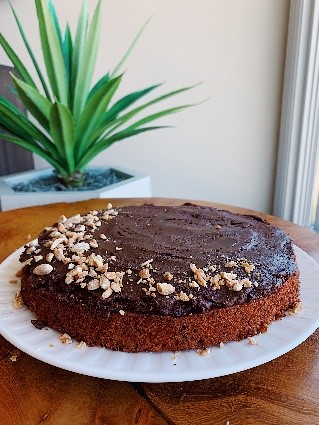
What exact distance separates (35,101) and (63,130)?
12cm

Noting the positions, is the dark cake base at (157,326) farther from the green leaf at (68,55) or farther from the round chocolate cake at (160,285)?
the green leaf at (68,55)

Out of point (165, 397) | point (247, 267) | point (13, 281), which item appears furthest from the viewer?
point (13, 281)

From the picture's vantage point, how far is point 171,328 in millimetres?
598

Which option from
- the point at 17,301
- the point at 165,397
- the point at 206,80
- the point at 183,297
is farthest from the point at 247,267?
the point at 206,80

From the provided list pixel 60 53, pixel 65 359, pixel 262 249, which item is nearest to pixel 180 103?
pixel 60 53

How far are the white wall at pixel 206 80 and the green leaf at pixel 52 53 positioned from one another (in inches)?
20.3

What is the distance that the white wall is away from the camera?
1.85 m

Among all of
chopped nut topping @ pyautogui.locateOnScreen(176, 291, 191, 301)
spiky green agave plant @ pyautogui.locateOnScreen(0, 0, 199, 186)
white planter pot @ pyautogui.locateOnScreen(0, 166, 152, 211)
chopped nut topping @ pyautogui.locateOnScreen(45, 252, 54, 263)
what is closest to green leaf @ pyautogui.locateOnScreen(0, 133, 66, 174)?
spiky green agave plant @ pyautogui.locateOnScreen(0, 0, 199, 186)

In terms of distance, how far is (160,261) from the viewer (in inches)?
27.6

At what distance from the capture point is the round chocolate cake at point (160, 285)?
1.98 ft

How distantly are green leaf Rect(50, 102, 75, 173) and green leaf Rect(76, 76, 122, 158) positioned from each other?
5cm

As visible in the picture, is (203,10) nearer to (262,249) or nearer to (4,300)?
(262,249)

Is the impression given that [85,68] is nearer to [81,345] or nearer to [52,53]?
[52,53]

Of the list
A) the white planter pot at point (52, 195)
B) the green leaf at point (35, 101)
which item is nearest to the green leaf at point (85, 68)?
the green leaf at point (35, 101)
